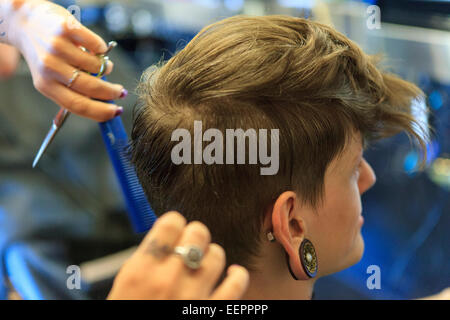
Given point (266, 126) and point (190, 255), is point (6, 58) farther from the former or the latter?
point (190, 255)

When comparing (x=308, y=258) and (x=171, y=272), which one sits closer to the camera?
(x=171, y=272)

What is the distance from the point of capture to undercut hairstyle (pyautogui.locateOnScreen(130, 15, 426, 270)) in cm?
72

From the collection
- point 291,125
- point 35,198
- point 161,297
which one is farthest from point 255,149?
point 35,198

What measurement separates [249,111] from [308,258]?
0.26 meters

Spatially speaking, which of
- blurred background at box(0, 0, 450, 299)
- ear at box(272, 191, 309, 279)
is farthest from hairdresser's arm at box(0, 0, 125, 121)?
ear at box(272, 191, 309, 279)

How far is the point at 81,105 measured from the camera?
2.58ft

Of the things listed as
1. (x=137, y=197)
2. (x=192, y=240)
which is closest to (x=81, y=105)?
(x=137, y=197)

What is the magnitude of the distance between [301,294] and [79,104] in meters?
0.54

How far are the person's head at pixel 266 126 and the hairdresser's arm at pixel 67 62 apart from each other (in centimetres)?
8

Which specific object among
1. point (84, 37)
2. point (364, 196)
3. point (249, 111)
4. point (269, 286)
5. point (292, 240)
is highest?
point (84, 37)

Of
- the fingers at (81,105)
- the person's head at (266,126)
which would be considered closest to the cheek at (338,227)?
the person's head at (266,126)

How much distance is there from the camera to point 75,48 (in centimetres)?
78

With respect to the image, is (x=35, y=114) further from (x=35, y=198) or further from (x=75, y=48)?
(x=75, y=48)

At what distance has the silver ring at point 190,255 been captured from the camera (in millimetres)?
489
